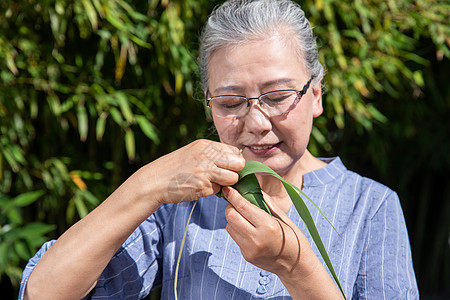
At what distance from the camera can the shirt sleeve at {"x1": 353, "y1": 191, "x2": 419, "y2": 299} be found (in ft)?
3.20

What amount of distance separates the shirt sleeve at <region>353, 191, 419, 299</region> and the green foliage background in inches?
32.1

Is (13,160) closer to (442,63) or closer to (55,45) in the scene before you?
(55,45)

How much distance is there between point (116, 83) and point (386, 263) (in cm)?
154

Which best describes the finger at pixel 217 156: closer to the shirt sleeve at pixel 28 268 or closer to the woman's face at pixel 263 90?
the woman's face at pixel 263 90

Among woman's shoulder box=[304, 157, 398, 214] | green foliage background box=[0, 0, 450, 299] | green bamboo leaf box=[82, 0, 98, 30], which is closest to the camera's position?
woman's shoulder box=[304, 157, 398, 214]

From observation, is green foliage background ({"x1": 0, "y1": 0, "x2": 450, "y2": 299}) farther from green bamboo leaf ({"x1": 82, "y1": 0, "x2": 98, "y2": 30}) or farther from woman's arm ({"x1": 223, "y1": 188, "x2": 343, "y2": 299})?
woman's arm ({"x1": 223, "y1": 188, "x2": 343, "y2": 299})

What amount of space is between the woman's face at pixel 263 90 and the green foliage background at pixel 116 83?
2.07 feet

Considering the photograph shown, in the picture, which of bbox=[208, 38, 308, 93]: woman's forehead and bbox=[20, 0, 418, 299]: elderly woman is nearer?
bbox=[20, 0, 418, 299]: elderly woman

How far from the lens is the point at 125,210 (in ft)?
2.99

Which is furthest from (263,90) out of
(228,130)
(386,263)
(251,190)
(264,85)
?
(386,263)

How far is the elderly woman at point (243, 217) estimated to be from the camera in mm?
875

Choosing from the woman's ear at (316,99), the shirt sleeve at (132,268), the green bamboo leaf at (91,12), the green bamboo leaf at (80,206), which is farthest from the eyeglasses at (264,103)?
the green bamboo leaf at (80,206)

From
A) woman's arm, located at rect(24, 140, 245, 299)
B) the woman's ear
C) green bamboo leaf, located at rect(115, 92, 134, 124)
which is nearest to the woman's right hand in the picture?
woman's arm, located at rect(24, 140, 245, 299)

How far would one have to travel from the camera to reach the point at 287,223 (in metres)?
0.89
